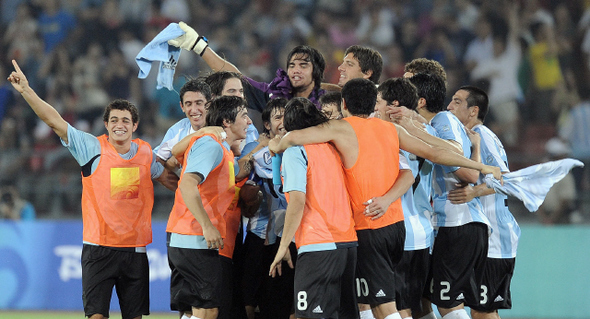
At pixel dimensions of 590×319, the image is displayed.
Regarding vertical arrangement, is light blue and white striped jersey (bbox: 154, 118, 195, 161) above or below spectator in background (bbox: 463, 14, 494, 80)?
below

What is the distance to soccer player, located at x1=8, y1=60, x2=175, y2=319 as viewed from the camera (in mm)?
5754

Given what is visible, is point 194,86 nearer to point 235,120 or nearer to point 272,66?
point 235,120

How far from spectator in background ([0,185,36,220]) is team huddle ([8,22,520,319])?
5.25 meters

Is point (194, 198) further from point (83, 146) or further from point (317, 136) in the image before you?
point (83, 146)

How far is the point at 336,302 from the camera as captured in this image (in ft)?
16.2

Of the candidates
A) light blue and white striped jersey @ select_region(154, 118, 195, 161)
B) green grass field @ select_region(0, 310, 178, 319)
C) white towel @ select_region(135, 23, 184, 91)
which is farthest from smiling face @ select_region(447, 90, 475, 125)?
green grass field @ select_region(0, 310, 178, 319)

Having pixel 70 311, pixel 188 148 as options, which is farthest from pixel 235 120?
pixel 70 311

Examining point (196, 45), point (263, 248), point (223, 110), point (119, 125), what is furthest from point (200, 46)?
point (263, 248)

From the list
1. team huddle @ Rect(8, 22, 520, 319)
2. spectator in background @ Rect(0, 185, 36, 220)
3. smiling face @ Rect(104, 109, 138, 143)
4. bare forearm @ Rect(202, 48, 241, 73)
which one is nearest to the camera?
team huddle @ Rect(8, 22, 520, 319)

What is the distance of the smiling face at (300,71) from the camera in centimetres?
652

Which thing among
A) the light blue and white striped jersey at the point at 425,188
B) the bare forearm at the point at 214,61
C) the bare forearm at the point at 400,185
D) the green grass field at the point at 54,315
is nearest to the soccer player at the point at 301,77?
→ the bare forearm at the point at 214,61

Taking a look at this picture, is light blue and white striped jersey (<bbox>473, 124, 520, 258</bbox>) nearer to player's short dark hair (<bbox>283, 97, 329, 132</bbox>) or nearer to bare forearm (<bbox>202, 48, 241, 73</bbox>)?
player's short dark hair (<bbox>283, 97, 329, 132</bbox>)

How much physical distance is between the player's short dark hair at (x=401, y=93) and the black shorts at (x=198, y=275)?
1883 millimetres

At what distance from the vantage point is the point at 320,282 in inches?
191
